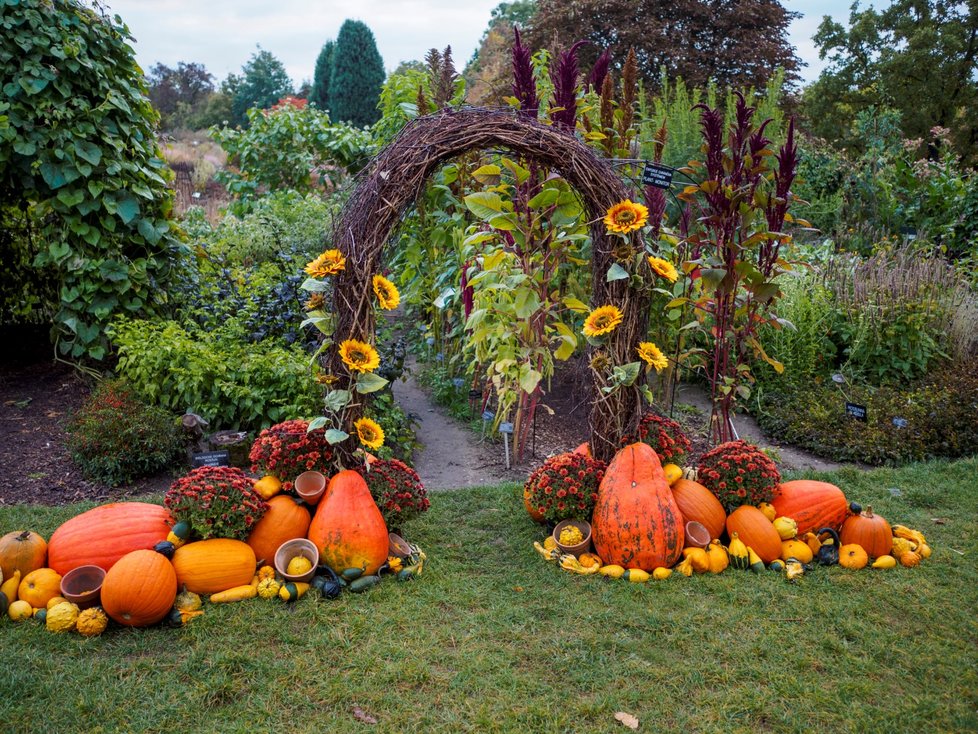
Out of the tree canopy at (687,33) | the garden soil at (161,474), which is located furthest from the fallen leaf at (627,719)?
the tree canopy at (687,33)

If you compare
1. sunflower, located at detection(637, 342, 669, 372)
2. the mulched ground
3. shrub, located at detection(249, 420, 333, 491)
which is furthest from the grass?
the mulched ground

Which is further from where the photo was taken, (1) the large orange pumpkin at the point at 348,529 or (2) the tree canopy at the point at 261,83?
(2) the tree canopy at the point at 261,83

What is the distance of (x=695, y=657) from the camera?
2381mm

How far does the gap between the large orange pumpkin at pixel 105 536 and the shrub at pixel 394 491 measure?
0.80 metres

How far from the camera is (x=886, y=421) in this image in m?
4.64

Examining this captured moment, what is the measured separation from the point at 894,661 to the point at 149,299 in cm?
477

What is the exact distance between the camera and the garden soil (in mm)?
3795

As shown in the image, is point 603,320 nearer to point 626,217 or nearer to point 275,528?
point 626,217

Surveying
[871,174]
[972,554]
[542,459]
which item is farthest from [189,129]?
[972,554]

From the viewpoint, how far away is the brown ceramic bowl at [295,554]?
2709 millimetres

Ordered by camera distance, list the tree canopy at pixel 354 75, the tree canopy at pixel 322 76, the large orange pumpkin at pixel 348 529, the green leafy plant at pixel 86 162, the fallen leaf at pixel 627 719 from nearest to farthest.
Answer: the fallen leaf at pixel 627 719 < the large orange pumpkin at pixel 348 529 < the green leafy plant at pixel 86 162 < the tree canopy at pixel 354 75 < the tree canopy at pixel 322 76

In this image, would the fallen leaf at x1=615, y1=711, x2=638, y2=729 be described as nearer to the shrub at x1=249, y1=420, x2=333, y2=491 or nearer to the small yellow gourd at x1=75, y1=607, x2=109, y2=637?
the shrub at x1=249, y1=420, x2=333, y2=491

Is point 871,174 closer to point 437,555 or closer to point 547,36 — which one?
point 547,36

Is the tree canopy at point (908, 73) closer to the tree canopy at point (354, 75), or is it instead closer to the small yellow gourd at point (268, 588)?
the tree canopy at point (354, 75)
